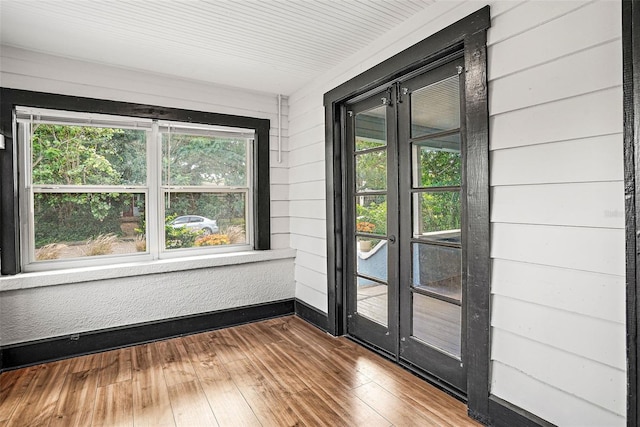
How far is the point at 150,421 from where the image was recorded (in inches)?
78.9

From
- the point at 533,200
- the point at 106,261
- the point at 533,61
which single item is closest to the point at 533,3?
the point at 533,61

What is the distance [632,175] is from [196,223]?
3299mm

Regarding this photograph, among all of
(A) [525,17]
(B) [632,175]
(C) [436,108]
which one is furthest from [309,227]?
(B) [632,175]

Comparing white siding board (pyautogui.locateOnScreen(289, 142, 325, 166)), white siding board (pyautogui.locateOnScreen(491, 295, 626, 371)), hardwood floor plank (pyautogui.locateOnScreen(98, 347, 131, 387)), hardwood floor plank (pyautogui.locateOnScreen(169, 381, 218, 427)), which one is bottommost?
hardwood floor plank (pyautogui.locateOnScreen(169, 381, 218, 427))

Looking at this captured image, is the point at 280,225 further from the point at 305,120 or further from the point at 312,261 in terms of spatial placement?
the point at 305,120

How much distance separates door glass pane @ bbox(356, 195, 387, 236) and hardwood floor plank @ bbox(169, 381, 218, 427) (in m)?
1.72

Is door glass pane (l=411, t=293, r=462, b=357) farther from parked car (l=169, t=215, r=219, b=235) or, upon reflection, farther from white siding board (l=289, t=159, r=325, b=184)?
parked car (l=169, t=215, r=219, b=235)

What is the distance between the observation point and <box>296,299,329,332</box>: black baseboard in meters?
3.36

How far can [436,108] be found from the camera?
91.6 inches

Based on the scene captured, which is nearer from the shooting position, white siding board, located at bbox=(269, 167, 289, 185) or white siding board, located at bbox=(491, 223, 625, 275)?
white siding board, located at bbox=(491, 223, 625, 275)

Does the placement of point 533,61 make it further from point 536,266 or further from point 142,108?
point 142,108

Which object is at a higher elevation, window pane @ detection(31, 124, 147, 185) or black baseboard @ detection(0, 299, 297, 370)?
window pane @ detection(31, 124, 147, 185)

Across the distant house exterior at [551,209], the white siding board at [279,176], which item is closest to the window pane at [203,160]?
the white siding board at [279,176]

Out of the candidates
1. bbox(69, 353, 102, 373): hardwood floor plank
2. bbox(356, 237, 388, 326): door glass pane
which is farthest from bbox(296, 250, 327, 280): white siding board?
bbox(69, 353, 102, 373): hardwood floor plank
